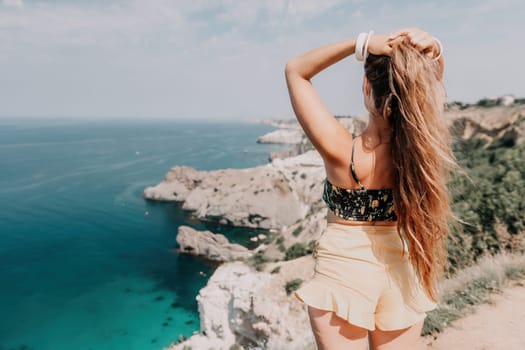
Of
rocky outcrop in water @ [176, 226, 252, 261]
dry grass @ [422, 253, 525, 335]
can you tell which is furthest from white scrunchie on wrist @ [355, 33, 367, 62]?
rocky outcrop in water @ [176, 226, 252, 261]

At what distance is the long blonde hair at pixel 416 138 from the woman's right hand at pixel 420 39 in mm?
20

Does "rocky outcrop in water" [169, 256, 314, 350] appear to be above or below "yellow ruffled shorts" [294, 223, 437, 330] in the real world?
below

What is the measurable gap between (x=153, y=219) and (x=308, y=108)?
45007mm

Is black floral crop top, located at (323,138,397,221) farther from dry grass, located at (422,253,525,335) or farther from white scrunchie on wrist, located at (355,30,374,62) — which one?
dry grass, located at (422,253,525,335)

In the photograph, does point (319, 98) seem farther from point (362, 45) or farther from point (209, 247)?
point (209, 247)

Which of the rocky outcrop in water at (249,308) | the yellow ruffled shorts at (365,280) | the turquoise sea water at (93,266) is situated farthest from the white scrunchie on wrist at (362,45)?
the turquoise sea water at (93,266)

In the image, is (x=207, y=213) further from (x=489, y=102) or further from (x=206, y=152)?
(x=206, y=152)

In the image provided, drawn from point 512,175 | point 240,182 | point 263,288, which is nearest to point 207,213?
point 240,182

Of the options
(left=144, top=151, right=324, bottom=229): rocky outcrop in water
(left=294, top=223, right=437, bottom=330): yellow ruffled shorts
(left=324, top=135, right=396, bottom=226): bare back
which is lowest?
(left=144, top=151, right=324, bottom=229): rocky outcrop in water

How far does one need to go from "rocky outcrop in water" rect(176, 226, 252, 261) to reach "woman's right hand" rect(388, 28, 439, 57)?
31.0m

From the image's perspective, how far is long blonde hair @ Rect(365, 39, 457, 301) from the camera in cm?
128

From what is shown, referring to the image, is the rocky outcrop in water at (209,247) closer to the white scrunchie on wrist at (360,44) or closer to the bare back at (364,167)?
the bare back at (364,167)

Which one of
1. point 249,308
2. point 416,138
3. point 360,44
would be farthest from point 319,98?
point 249,308

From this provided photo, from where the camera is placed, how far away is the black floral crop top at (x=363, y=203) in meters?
1.43
